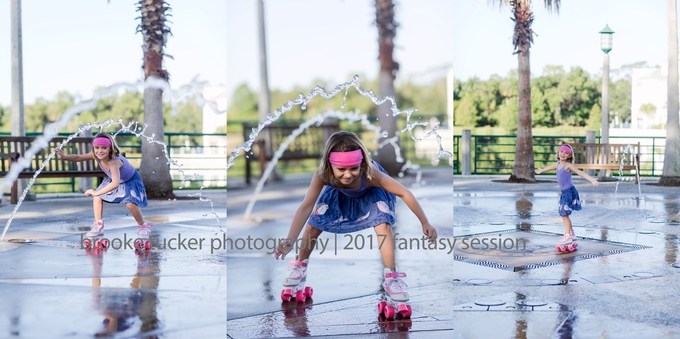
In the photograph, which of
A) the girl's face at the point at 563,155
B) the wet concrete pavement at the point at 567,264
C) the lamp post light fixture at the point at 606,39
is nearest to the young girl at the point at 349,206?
the wet concrete pavement at the point at 567,264

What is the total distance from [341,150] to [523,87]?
2805 mm

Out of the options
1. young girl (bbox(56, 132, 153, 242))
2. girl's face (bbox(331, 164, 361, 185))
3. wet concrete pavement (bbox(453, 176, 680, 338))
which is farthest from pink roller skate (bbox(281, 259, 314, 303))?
young girl (bbox(56, 132, 153, 242))

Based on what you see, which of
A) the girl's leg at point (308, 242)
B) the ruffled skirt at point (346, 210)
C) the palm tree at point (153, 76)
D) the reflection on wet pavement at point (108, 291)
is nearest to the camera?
the reflection on wet pavement at point (108, 291)

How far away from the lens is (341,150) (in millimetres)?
2807

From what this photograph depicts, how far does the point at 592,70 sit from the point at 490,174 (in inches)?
44.6

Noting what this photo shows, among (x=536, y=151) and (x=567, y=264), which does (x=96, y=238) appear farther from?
(x=536, y=151)

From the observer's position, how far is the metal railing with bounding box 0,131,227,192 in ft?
21.8

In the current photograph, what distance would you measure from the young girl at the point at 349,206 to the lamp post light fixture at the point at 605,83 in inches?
107

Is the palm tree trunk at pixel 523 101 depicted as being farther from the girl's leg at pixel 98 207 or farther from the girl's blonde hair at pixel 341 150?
the girl's leg at pixel 98 207

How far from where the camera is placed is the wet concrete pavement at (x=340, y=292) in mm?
2646

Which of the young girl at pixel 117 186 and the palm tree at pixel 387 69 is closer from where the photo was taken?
the young girl at pixel 117 186

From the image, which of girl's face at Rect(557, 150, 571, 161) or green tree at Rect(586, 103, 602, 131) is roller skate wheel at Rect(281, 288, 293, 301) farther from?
green tree at Rect(586, 103, 602, 131)

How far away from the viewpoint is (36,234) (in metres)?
4.96

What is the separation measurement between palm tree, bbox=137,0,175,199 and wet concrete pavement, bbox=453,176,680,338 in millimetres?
2766
